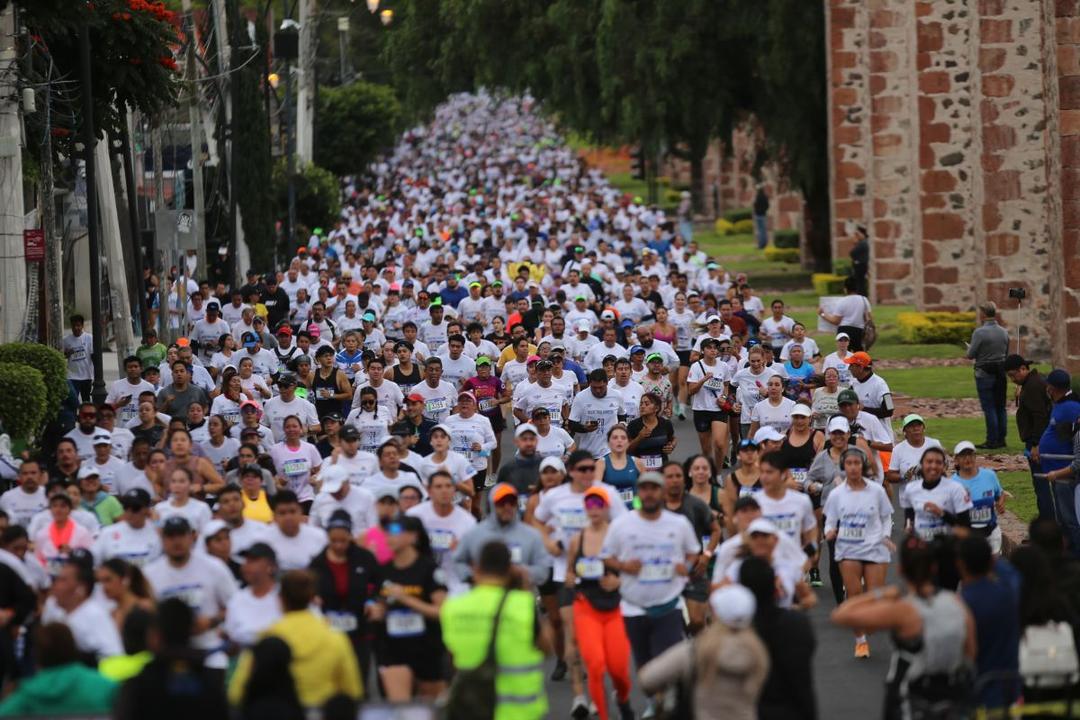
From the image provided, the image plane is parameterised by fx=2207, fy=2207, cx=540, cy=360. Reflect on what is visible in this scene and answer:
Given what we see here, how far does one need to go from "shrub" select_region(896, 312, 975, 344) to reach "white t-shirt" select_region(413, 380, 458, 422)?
17793 mm

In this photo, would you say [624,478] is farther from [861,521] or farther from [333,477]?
[333,477]

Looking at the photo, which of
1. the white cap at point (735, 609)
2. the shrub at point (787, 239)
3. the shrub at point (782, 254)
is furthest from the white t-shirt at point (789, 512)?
the shrub at point (787, 239)

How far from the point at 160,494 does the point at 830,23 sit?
30454mm

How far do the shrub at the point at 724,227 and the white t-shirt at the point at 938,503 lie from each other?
56.2 meters

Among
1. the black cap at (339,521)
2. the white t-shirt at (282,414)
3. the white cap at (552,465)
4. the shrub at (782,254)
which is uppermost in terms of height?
the shrub at (782,254)

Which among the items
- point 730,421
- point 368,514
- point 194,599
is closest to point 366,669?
point 194,599

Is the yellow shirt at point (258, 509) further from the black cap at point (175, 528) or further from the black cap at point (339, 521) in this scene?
the black cap at point (175, 528)

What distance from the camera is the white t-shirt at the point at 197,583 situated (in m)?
11.7

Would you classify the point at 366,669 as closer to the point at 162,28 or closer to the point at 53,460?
the point at 53,460

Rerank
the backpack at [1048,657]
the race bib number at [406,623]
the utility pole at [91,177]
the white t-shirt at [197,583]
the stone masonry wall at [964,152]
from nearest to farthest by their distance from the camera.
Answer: the backpack at [1048,657] < the white t-shirt at [197,583] < the race bib number at [406,623] < the utility pole at [91,177] < the stone masonry wall at [964,152]

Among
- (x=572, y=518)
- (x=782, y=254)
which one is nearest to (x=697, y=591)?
(x=572, y=518)

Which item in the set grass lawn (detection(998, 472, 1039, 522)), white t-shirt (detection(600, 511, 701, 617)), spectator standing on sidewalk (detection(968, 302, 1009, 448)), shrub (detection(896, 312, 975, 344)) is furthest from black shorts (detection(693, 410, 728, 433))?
shrub (detection(896, 312, 975, 344))

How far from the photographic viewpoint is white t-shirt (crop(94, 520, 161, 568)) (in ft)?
42.7

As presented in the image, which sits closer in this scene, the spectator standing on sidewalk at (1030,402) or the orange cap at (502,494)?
the orange cap at (502,494)
